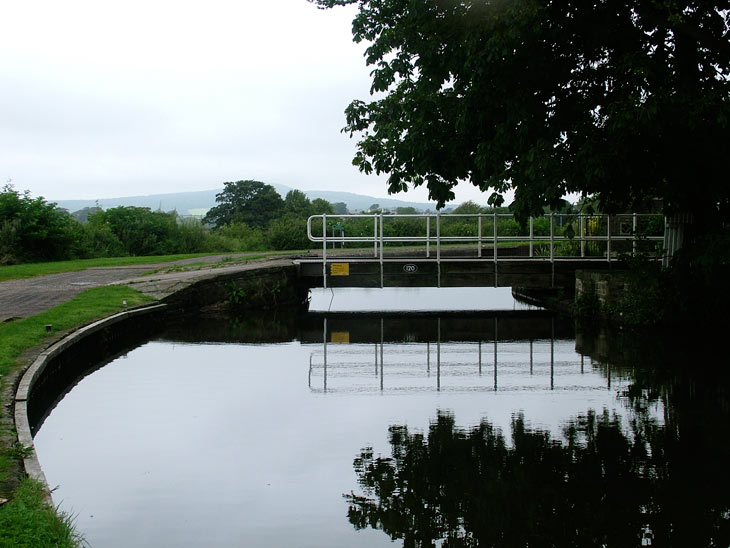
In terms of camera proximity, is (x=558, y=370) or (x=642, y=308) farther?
(x=642, y=308)

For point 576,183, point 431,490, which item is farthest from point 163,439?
point 576,183

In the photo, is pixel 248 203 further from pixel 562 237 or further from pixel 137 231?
pixel 562 237

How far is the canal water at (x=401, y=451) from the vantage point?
193 inches

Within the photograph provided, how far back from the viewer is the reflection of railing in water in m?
9.37

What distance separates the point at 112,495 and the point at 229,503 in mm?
837

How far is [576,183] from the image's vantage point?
40.2 feet

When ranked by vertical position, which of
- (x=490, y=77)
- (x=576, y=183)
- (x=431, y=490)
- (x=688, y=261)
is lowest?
(x=431, y=490)

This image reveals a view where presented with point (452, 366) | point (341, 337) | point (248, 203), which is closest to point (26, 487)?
point (452, 366)

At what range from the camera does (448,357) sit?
37.7ft

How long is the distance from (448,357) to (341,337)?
2.90 meters

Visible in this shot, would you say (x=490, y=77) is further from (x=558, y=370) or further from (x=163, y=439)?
(x=163, y=439)

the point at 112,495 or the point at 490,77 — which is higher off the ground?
the point at 490,77

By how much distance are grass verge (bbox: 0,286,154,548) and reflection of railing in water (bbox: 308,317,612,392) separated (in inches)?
135

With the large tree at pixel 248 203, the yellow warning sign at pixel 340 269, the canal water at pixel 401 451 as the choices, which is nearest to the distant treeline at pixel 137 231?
the yellow warning sign at pixel 340 269
